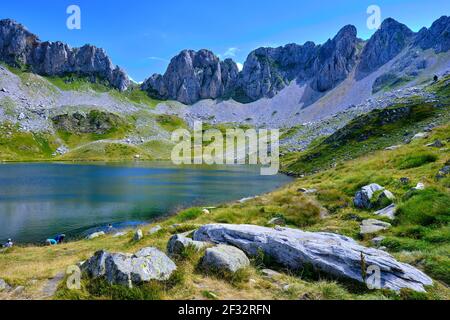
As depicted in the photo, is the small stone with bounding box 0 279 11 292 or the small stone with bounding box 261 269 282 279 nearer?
the small stone with bounding box 261 269 282 279

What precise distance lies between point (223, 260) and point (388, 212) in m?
13.3

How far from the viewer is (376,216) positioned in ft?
66.0

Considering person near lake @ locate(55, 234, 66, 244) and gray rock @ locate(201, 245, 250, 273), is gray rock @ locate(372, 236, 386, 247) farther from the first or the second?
person near lake @ locate(55, 234, 66, 244)

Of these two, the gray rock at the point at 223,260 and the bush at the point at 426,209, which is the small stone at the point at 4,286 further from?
the bush at the point at 426,209

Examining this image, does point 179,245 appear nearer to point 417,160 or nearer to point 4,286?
point 4,286

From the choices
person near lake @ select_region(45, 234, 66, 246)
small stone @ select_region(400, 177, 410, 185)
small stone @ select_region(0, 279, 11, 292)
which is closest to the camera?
small stone @ select_region(0, 279, 11, 292)

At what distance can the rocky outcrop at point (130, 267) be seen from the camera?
10789 millimetres

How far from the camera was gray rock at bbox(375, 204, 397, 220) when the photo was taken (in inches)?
766

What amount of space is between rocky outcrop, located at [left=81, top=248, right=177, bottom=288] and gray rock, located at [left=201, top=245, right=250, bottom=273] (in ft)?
4.47

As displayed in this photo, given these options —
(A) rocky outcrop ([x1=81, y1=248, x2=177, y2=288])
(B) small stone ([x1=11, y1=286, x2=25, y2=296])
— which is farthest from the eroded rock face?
(B) small stone ([x1=11, y1=286, x2=25, y2=296])

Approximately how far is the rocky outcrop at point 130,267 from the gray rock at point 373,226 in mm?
11833
